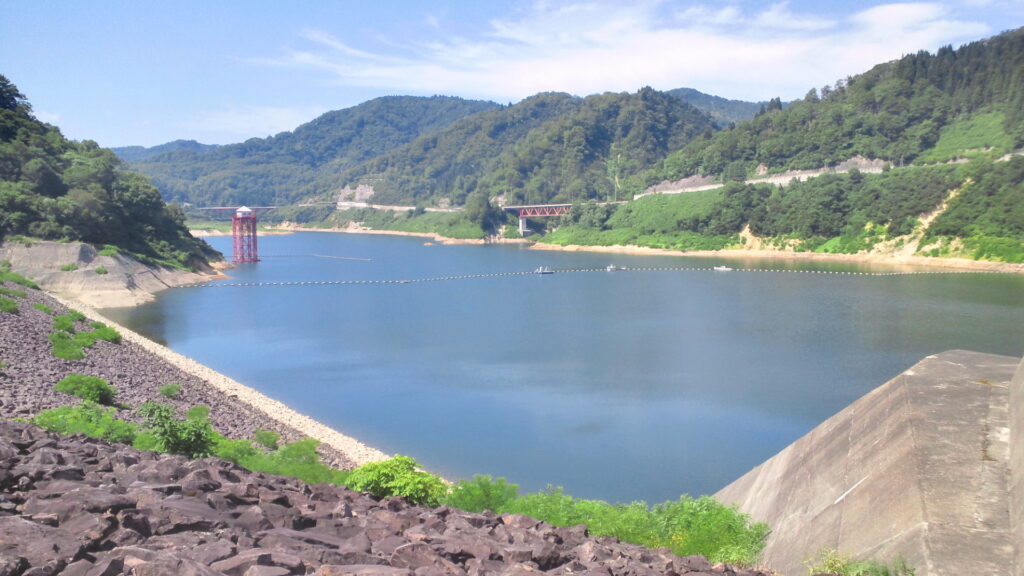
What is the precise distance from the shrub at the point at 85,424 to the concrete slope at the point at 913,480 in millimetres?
10610

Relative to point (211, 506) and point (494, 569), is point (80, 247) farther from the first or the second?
point (494, 569)

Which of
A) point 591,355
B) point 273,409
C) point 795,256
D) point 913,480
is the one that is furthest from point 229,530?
point 795,256

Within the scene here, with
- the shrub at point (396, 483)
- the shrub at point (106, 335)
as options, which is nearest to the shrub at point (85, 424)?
the shrub at point (396, 483)

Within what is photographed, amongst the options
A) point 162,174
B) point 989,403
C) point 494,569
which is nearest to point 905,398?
point 989,403

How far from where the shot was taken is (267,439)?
1689 cm

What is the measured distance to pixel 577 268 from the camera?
6800cm

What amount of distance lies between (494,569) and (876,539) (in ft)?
16.1

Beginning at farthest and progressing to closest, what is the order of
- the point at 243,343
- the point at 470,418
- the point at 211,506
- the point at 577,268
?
1. the point at 577,268
2. the point at 243,343
3. the point at 470,418
4. the point at 211,506

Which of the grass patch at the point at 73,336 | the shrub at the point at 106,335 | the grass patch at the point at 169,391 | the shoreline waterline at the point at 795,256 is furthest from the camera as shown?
the shoreline waterline at the point at 795,256

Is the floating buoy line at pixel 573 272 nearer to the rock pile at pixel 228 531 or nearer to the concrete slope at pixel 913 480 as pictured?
the concrete slope at pixel 913 480

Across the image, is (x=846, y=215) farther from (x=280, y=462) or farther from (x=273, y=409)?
(x=280, y=462)

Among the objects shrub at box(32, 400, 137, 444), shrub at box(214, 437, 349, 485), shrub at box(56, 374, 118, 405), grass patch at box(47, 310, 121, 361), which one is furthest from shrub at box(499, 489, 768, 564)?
grass patch at box(47, 310, 121, 361)

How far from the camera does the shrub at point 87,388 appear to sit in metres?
17.3

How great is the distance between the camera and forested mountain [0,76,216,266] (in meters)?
42.9
